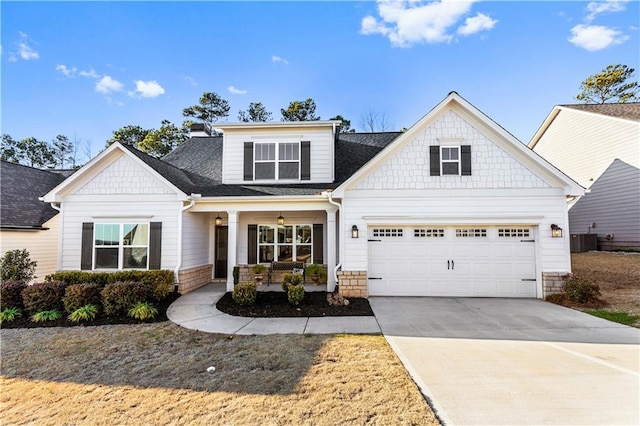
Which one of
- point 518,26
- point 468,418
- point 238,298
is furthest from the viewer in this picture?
point 518,26

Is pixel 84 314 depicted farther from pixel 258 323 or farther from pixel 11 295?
pixel 258 323

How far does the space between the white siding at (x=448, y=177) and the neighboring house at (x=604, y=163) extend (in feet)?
32.4

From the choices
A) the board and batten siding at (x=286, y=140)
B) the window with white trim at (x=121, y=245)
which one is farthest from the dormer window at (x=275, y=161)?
the window with white trim at (x=121, y=245)

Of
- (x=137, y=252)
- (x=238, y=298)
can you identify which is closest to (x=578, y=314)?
(x=238, y=298)

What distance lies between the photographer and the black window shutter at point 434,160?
9.28 meters

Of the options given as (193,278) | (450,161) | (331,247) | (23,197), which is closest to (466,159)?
(450,161)

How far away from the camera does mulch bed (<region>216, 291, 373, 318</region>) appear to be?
7418 millimetres

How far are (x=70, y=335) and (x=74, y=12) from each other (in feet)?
35.9

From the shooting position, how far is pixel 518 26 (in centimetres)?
1129

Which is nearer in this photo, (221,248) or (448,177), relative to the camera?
(448,177)

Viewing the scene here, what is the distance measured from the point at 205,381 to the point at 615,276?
526 inches

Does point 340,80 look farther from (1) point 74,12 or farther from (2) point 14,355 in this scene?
(2) point 14,355

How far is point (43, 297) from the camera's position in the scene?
24.5ft

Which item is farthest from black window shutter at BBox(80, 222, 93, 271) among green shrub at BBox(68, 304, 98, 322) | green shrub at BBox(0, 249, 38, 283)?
green shrub at BBox(68, 304, 98, 322)
